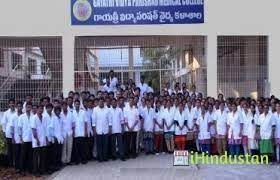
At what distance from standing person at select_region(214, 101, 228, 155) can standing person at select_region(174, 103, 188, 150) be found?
884 millimetres

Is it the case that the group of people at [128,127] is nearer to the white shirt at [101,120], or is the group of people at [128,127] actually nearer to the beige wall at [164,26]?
the white shirt at [101,120]

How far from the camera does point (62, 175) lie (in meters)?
12.8

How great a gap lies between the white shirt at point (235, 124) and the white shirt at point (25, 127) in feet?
17.0

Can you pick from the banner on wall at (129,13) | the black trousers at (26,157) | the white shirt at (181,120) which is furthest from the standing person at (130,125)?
the banner on wall at (129,13)

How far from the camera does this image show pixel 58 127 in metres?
13.8

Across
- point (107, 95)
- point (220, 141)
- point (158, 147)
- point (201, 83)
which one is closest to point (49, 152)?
point (107, 95)

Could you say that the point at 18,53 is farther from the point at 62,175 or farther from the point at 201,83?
the point at 62,175

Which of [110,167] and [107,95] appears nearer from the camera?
[110,167]

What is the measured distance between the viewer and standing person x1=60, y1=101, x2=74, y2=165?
556 inches

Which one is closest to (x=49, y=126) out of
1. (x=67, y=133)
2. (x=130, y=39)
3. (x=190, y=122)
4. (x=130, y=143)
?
(x=67, y=133)

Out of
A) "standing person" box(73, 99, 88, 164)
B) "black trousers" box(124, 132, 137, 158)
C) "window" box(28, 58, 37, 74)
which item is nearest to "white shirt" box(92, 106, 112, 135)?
"standing person" box(73, 99, 88, 164)

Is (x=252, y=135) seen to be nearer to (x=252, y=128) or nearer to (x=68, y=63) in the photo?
(x=252, y=128)

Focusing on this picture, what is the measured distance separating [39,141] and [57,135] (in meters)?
0.62

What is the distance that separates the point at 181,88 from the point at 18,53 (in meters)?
5.99
